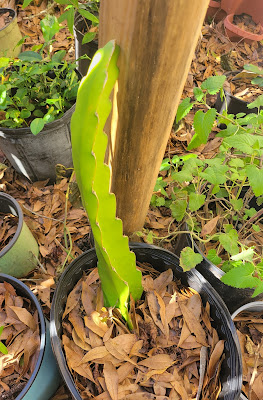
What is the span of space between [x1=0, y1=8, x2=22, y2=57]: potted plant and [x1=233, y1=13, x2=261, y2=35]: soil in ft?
4.88

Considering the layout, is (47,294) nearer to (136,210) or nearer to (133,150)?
(136,210)

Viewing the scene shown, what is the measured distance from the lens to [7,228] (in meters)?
1.11

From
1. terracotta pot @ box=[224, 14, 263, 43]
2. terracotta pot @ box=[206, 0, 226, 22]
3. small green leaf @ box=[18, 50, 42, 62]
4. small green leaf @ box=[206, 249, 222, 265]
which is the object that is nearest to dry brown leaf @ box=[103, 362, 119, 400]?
small green leaf @ box=[206, 249, 222, 265]

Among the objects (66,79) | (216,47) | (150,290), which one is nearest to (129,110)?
(150,290)

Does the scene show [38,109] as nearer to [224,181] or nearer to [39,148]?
[39,148]

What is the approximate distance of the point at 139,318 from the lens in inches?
32.6

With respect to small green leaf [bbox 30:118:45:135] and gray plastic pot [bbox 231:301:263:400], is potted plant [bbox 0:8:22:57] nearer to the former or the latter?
small green leaf [bbox 30:118:45:135]

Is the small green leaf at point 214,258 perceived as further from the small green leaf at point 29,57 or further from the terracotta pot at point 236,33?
the terracotta pot at point 236,33

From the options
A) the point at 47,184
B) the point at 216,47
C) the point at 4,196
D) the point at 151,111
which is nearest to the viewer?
the point at 151,111

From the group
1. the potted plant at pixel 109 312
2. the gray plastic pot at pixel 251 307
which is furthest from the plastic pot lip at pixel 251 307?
the potted plant at pixel 109 312

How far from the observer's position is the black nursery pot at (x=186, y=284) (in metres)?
0.69

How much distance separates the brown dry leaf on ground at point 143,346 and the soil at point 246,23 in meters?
1.97

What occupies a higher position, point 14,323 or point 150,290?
point 150,290

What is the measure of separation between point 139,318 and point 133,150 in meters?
0.49
